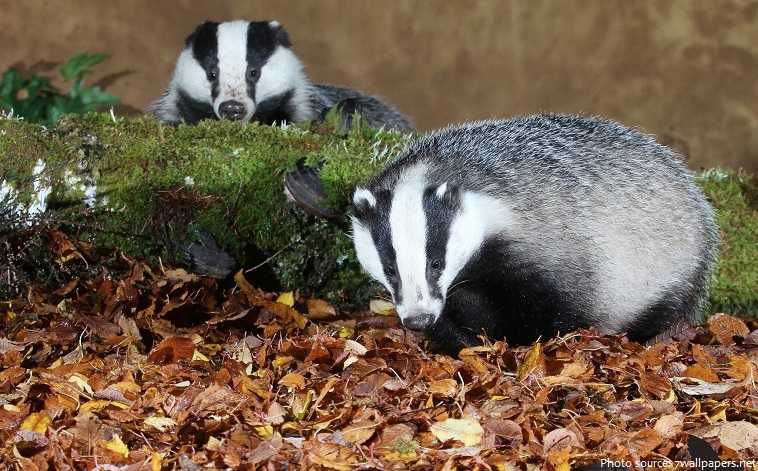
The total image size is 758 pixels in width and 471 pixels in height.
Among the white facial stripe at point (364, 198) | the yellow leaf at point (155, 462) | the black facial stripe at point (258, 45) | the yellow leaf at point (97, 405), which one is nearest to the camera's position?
the yellow leaf at point (155, 462)

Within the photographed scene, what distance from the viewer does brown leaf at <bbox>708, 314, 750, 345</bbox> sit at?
3.80 meters

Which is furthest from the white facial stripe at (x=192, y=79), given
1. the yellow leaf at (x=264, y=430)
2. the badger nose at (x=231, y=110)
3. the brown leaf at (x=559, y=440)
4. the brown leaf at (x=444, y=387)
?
the brown leaf at (x=559, y=440)

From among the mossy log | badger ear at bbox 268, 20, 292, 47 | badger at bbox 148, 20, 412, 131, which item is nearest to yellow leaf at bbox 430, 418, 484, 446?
the mossy log

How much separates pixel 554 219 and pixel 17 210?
1.96 m

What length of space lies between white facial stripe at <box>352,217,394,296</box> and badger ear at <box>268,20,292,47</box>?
2.31 metres

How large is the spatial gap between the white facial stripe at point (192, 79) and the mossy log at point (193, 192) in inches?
40.4

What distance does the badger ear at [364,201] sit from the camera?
3354 millimetres

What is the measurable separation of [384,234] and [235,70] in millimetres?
2253

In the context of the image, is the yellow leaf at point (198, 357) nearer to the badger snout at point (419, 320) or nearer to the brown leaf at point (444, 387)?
the badger snout at point (419, 320)

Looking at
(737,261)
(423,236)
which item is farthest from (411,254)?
(737,261)

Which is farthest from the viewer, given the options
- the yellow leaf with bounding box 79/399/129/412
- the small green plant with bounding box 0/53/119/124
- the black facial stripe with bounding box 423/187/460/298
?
the small green plant with bounding box 0/53/119/124

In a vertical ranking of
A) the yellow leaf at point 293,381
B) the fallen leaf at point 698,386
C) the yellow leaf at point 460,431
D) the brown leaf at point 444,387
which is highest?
the yellow leaf at point 460,431

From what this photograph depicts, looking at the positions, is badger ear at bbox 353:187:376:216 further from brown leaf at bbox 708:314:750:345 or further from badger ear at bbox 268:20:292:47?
badger ear at bbox 268:20:292:47

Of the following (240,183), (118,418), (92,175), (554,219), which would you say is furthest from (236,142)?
(118,418)
